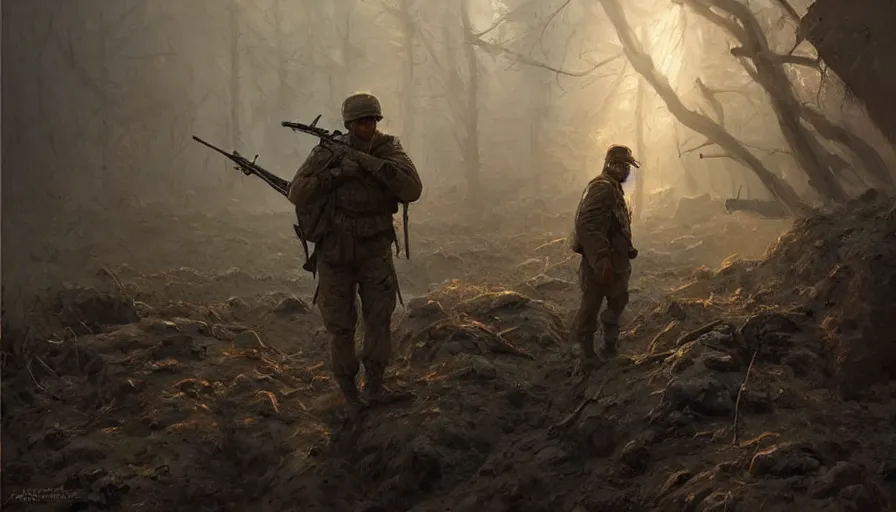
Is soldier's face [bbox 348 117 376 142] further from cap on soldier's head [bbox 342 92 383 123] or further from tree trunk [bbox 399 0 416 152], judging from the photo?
tree trunk [bbox 399 0 416 152]

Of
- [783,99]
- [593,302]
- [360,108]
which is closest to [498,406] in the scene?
[593,302]

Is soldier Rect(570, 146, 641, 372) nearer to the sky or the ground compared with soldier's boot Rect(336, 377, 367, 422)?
nearer to the sky

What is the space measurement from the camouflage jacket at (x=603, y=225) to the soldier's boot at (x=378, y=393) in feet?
6.43

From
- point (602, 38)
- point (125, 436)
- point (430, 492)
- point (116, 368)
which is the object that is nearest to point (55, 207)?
point (116, 368)

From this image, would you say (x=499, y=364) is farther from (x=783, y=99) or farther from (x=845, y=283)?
(x=783, y=99)

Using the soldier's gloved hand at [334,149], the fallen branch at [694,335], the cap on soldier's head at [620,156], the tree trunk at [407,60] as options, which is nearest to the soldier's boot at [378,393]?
the soldier's gloved hand at [334,149]

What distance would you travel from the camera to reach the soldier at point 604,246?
17.2ft

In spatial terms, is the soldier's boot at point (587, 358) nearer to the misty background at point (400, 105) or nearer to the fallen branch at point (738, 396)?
the fallen branch at point (738, 396)

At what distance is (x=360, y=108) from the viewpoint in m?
4.92

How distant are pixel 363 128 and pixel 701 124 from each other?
8.38 meters

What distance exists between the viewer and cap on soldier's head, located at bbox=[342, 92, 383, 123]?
4.93 m

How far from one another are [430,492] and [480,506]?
479 mm

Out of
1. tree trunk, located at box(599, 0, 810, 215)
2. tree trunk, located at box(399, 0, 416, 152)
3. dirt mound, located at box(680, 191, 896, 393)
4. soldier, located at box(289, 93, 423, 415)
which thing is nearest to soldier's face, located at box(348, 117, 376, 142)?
soldier, located at box(289, 93, 423, 415)

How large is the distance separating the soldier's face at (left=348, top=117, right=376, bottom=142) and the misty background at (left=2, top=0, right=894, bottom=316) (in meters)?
6.93
